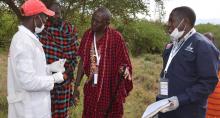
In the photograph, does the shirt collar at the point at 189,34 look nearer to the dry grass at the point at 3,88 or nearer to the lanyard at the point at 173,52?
the lanyard at the point at 173,52

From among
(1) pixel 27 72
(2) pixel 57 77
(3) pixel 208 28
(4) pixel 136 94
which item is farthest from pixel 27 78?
(3) pixel 208 28

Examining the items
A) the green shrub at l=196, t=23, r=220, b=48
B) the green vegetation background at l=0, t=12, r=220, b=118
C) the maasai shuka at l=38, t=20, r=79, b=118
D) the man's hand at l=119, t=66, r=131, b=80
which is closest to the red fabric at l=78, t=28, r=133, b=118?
the man's hand at l=119, t=66, r=131, b=80

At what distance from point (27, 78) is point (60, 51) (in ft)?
4.07

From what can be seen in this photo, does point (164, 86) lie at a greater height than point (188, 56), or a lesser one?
lesser

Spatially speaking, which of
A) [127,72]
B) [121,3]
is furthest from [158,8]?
[127,72]

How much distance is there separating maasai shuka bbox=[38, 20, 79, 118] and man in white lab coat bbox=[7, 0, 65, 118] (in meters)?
0.83

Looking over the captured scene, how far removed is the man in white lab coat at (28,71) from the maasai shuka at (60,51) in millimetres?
830

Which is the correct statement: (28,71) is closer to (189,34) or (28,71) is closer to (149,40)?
(189,34)

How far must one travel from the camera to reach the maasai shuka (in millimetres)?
4910

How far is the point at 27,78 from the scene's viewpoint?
149 inches

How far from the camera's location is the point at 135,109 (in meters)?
9.09

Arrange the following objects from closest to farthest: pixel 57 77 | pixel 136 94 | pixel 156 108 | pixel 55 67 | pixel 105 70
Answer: pixel 156 108, pixel 57 77, pixel 55 67, pixel 105 70, pixel 136 94

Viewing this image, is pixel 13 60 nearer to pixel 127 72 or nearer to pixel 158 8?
pixel 127 72

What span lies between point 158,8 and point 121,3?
0.81 m
